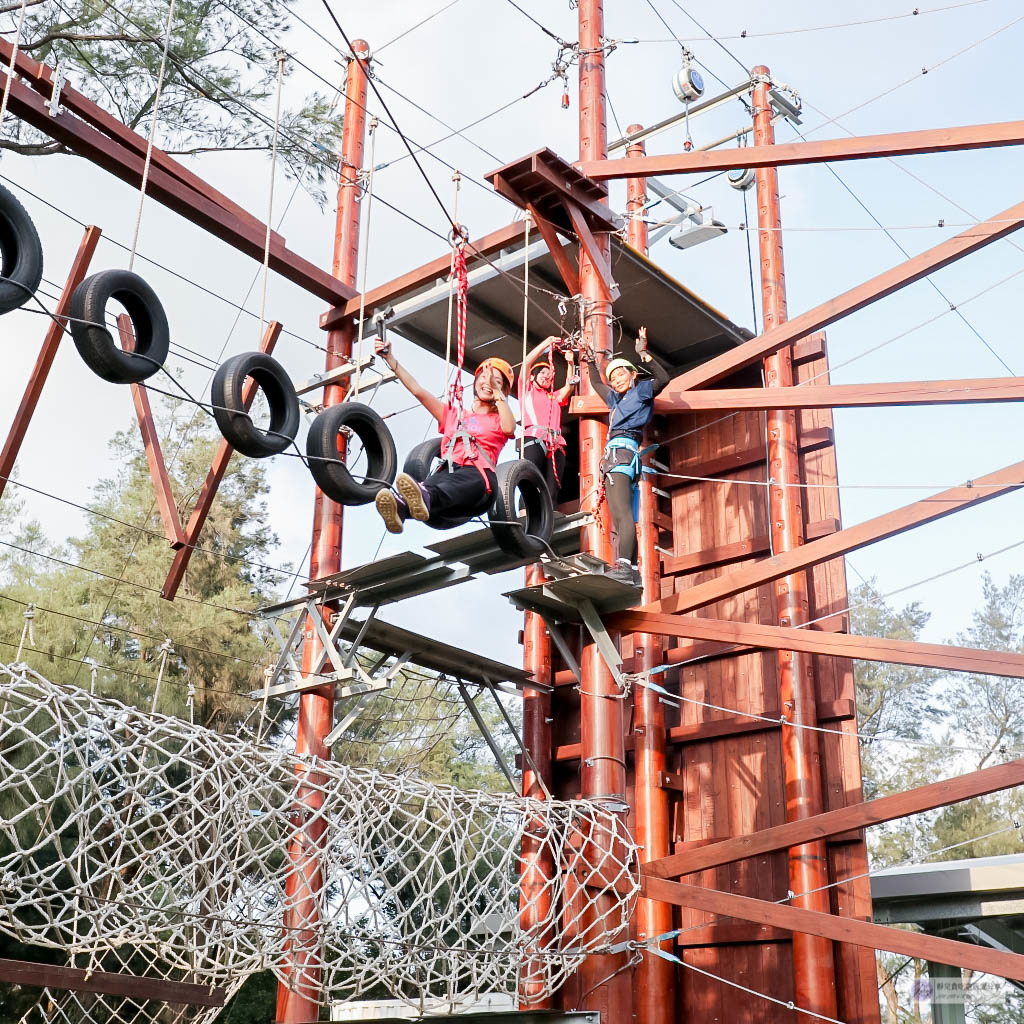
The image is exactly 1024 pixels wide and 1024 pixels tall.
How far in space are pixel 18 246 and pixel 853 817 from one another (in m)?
4.61

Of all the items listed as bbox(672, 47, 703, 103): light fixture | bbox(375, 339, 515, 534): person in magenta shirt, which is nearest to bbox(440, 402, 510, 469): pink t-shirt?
bbox(375, 339, 515, 534): person in magenta shirt

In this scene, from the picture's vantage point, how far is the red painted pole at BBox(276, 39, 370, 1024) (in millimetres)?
7082

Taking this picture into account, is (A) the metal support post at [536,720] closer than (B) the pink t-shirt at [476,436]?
No

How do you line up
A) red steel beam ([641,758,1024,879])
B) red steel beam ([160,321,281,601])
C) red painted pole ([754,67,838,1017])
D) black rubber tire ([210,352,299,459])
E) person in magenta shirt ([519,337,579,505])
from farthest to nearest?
red steel beam ([160,321,281,601])
person in magenta shirt ([519,337,579,505])
red painted pole ([754,67,838,1017])
red steel beam ([641,758,1024,879])
black rubber tire ([210,352,299,459])

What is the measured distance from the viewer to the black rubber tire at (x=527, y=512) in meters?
6.40

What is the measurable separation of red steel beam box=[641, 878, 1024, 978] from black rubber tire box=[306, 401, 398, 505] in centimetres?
248

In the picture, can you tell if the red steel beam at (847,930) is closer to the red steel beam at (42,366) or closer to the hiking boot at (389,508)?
the hiking boot at (389,508)

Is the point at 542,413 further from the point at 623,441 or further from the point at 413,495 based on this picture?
the point at 413,495

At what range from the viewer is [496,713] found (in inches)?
986

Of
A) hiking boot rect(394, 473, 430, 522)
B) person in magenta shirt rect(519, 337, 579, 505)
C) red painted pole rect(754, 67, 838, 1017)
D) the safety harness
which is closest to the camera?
hiking boot rect(394, 473, 430, 522)

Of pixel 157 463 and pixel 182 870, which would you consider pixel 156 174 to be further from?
pixel 182 870

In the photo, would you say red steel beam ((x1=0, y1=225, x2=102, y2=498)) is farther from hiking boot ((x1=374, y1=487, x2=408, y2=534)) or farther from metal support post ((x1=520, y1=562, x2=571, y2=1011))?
metal support post ((x1=520, y1=562, x2=571, y2=1011))

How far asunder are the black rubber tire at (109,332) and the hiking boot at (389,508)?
3.93 ft

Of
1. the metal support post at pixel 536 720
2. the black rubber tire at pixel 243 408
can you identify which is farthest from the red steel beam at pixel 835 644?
the black rubber tire at pixel 243 408
